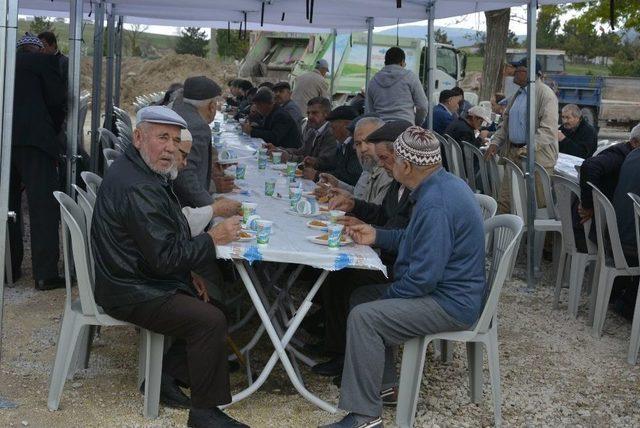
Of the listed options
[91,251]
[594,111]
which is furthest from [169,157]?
[594,111]

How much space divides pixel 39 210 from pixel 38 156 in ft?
1.26

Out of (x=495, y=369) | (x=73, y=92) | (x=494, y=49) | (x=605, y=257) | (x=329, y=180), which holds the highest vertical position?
(x=494, y=49)

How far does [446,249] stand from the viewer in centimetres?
385

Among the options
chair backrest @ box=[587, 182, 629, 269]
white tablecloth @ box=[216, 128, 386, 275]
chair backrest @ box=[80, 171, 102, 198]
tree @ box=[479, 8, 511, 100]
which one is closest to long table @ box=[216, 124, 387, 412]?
white tablecloth @ box=[216, 128, 386, 275]

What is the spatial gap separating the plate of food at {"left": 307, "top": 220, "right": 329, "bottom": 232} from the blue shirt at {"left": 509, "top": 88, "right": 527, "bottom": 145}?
4118 millimetres

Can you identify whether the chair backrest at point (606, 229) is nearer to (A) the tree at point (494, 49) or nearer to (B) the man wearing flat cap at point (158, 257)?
(B) the man wearing flat cap at point (158, 257)

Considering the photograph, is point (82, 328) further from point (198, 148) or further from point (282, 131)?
point (282, 131)

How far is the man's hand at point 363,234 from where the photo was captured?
431cm

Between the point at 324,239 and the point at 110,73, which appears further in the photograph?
the point at 110,73

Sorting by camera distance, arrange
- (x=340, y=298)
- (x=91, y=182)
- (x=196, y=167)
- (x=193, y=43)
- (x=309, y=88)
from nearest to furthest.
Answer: (x=340, y=298) → (x=91, y=182) → (x=196, y=167) → (x=309, y=88) → (x=193, y=43)

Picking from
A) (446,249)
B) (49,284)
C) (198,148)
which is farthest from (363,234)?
(49,284)

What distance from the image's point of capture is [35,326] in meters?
5.53

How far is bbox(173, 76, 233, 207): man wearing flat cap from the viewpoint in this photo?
5109 millimetres

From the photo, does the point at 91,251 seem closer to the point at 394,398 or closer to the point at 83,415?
the point at 83,415
